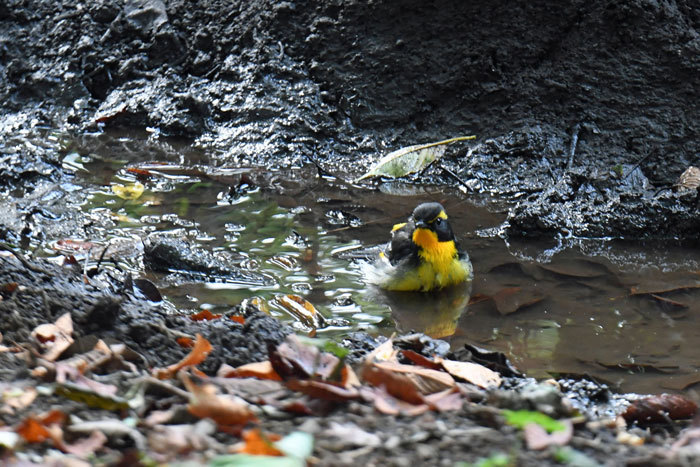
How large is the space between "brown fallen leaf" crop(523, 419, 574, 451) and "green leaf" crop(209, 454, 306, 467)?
0.71 m

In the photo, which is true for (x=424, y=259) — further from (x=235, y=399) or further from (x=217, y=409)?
A: (x=217, y=409)

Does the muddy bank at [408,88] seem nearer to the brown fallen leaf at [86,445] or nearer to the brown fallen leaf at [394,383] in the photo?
the brown fallen leaf at [394,383]

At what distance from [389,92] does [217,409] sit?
267 inches

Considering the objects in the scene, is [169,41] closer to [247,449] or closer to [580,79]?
[580,79]

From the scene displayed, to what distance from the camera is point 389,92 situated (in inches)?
351

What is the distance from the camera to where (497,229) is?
703 centimetres

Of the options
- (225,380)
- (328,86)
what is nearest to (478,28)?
(328,86)

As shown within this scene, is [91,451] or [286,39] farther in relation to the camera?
[286,39]

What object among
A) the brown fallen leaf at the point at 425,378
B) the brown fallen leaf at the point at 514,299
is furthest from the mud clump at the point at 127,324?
the brown fallen leaf at the point at 514,299

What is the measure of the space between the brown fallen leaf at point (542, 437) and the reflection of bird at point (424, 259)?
3575 mm

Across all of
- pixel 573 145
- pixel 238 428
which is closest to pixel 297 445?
pixel 238 428

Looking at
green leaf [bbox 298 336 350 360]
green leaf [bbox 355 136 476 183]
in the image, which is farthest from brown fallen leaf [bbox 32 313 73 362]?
green leaf [bbox 355 136 476 183]

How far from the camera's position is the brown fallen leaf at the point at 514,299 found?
5543 millimetres

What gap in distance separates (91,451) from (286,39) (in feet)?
25.3
